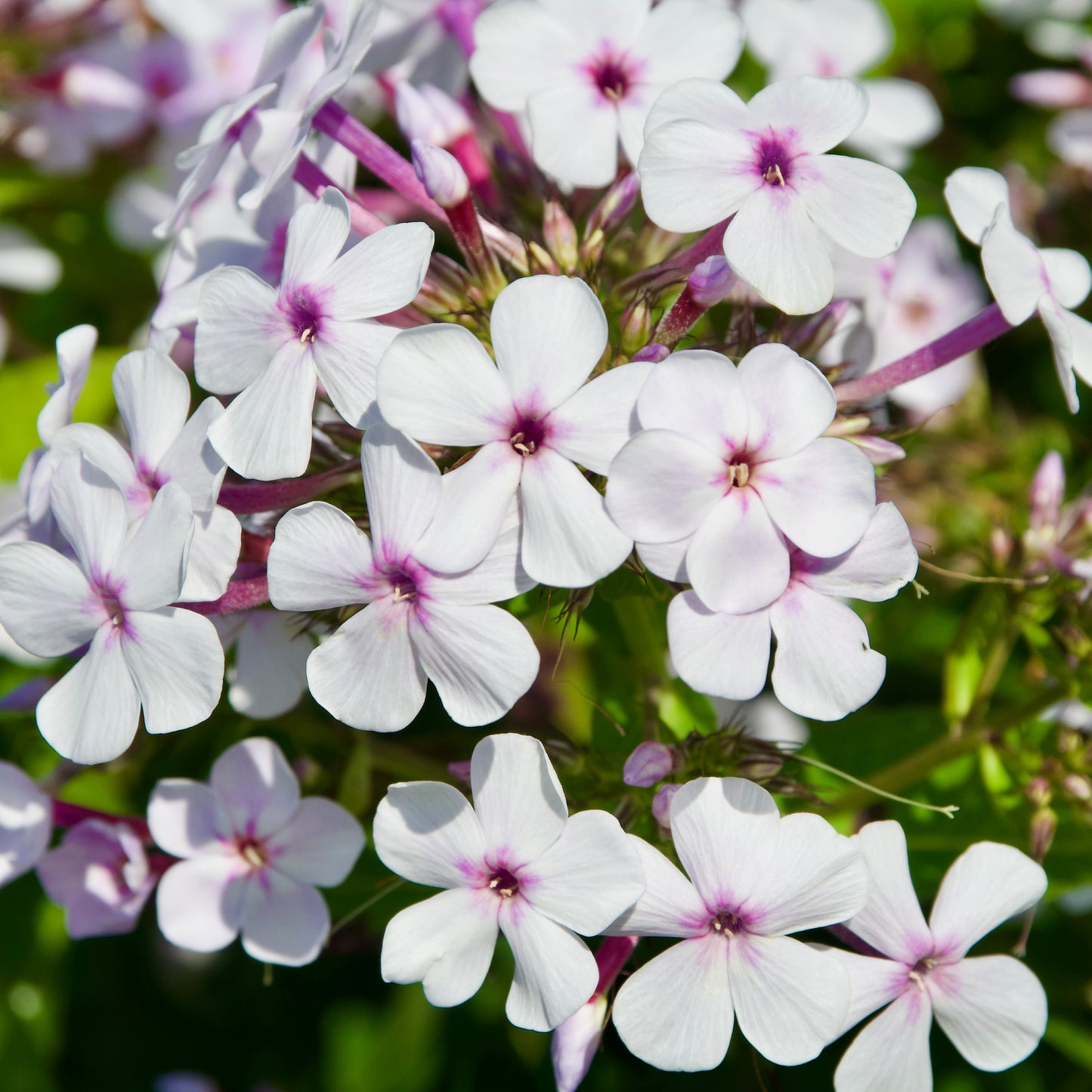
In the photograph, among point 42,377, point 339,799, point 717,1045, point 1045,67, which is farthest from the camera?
point 1045,67

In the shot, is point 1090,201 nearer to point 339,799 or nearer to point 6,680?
point 339,799

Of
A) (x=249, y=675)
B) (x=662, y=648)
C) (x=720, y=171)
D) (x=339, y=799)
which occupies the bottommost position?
(x=339, y=799)

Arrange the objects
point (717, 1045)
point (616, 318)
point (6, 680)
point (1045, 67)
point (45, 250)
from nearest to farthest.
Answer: point (717, 1045)
point (616, 318)
point (6, 680)
point (45, 250)
point (1045, 67)

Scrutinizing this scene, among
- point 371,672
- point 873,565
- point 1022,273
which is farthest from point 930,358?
point 371,672

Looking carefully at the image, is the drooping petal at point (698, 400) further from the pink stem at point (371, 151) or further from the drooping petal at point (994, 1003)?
the drooping petal at point (994, 1003)

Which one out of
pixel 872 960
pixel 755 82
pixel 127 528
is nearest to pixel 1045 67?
pixel 755 82

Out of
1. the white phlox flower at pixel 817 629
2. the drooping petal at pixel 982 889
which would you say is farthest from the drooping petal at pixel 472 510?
the drooping petal at pixel 982 889

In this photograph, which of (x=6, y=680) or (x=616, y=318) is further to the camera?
(x=6, y=680)
